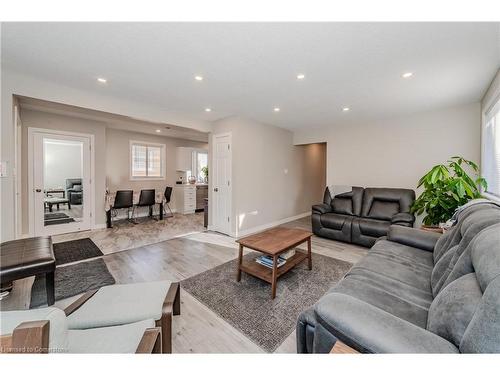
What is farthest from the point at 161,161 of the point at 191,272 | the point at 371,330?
the point at 371,330

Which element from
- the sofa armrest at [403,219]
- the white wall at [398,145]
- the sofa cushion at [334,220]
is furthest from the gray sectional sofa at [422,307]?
the white wall at [398,145]

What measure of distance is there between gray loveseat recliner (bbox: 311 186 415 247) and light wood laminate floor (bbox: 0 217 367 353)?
0.20 metres

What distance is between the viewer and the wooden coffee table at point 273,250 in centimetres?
204

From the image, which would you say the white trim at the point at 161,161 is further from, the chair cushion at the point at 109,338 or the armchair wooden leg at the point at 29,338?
the armchair wooden leg at the point at 29,338

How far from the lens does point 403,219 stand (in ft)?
10.4

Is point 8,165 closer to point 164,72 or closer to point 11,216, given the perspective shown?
point 11,216

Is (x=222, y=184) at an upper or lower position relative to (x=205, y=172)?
lower

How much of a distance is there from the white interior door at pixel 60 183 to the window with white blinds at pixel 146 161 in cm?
148

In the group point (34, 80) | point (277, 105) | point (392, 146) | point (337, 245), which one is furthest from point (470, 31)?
point (34, 80)

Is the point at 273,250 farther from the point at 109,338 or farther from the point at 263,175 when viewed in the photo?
the point at 263,175

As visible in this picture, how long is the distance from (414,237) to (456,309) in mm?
1518

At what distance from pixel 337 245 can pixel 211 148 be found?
322 cm

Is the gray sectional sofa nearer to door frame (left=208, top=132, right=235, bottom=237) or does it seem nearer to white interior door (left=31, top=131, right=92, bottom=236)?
door frame (left=208, top=132, right=235, bottom=237)

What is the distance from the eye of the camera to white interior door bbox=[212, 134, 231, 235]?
4133 millimetres
